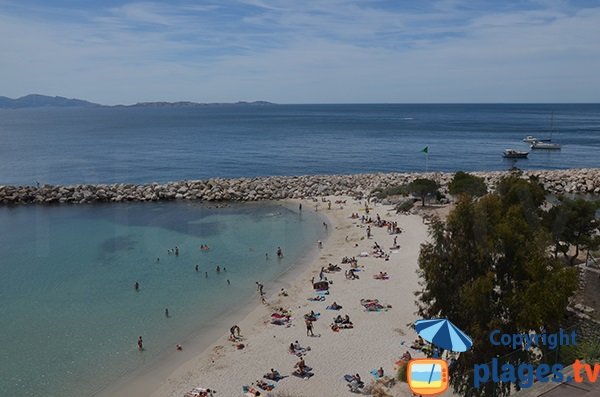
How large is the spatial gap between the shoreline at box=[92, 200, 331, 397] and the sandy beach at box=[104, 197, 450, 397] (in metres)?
0.05

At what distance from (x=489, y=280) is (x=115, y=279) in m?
22.2

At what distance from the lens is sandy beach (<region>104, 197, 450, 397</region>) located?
55.7 feet

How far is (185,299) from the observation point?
24891 mm

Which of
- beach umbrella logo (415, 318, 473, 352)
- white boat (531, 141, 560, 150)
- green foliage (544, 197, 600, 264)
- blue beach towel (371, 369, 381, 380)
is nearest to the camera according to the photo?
beach umbrella logo (415, 318, 473, 352)

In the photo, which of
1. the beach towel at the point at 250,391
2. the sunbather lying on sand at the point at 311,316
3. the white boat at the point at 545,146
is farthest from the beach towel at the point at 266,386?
the white boat at the point at 545,146

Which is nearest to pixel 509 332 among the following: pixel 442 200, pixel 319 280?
pixel 319 280

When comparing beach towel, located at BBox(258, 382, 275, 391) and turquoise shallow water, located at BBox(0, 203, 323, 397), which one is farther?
turquoise shallow water, located at BBox(0, 203, 323, 397)

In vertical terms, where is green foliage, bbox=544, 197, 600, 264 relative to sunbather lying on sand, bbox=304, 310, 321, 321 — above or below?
above

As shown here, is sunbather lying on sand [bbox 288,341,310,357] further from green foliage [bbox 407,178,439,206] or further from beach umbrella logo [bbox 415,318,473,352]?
A: green foliage [bbox 407,178,439,206]

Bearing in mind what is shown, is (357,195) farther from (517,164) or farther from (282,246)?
(517,164)

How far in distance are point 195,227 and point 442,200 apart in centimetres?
1992

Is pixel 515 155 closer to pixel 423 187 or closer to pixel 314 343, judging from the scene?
pixel 423 187

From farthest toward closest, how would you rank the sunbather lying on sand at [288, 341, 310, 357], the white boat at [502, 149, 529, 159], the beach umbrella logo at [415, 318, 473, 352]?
the white boat at [502, 149, 529, 159]
the sunbather lying on sand at [288, 341, 310, 357]
the beach umbrella logo at [415, 318, 473, 352]

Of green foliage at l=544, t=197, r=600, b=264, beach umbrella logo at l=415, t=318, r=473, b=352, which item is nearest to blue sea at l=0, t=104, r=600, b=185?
green foliage at l=544, t=197, r=600, b=264
